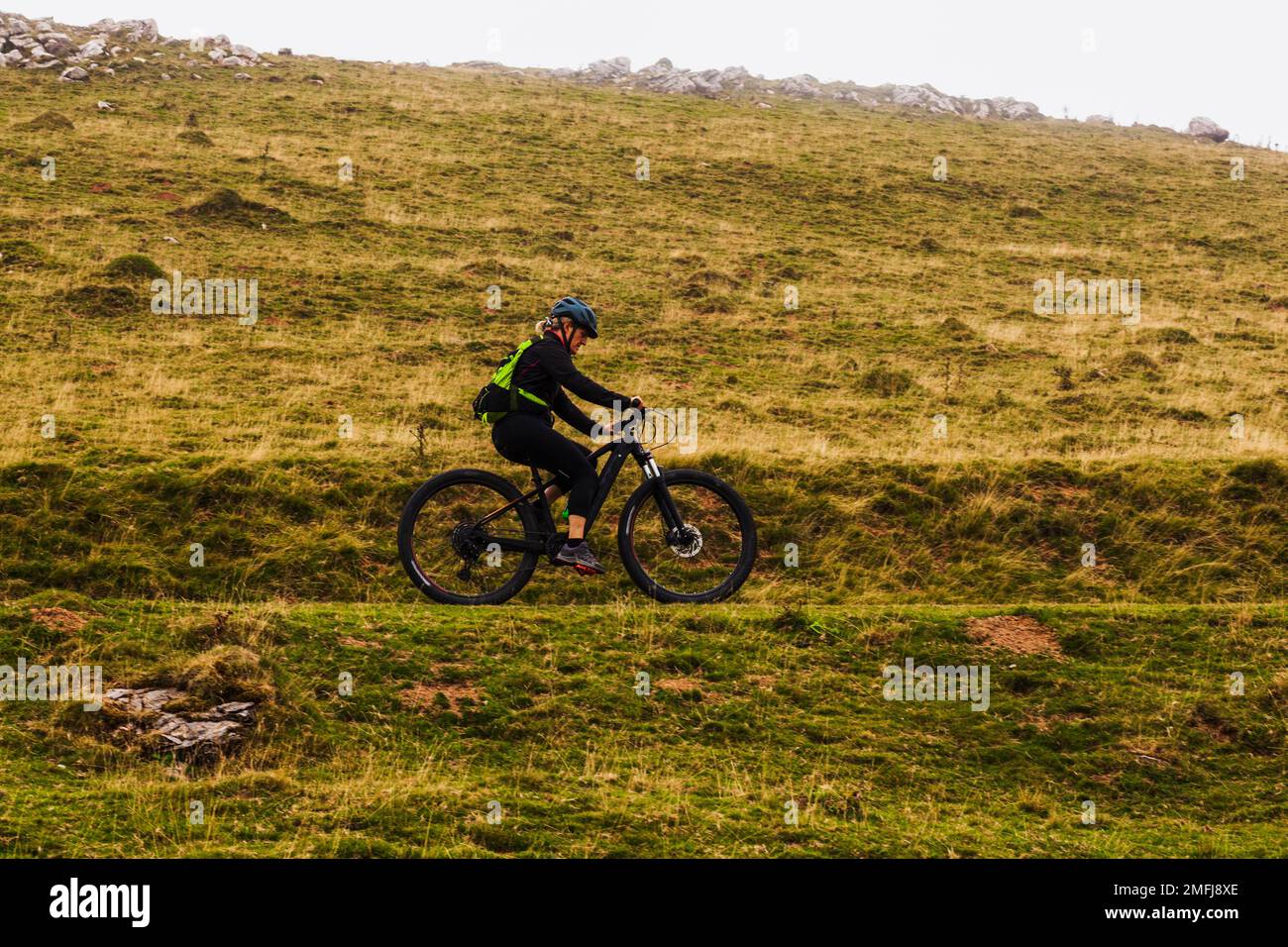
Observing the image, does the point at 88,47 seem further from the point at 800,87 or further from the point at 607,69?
the point at 800,87

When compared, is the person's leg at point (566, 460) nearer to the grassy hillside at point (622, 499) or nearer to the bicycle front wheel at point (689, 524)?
the bicycle front wheel at point (689, 524)

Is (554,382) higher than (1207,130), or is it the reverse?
(1207,130)

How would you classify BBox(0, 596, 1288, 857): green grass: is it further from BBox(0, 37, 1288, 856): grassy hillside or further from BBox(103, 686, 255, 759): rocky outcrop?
BBox(103, 686, 255, 759): rocky outcrop

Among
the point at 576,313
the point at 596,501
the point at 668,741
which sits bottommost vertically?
the point at 668,741

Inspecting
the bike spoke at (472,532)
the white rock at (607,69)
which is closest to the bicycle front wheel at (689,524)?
the bike spoke at (472,532)

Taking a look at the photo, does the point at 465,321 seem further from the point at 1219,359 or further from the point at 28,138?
the point at 28,138

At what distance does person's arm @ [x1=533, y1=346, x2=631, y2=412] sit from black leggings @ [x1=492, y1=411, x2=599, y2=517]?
487mm

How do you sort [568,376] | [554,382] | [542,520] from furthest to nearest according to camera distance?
[542,520]
[554,382]
[568,376]

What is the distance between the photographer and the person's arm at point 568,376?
1021 cm

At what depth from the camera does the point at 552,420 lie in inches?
410

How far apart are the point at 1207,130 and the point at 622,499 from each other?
222ft

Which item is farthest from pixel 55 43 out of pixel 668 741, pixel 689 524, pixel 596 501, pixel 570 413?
pixel 668 741

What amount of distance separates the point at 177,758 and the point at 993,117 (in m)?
73.1

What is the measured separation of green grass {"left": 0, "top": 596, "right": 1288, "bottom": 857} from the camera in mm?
7004
